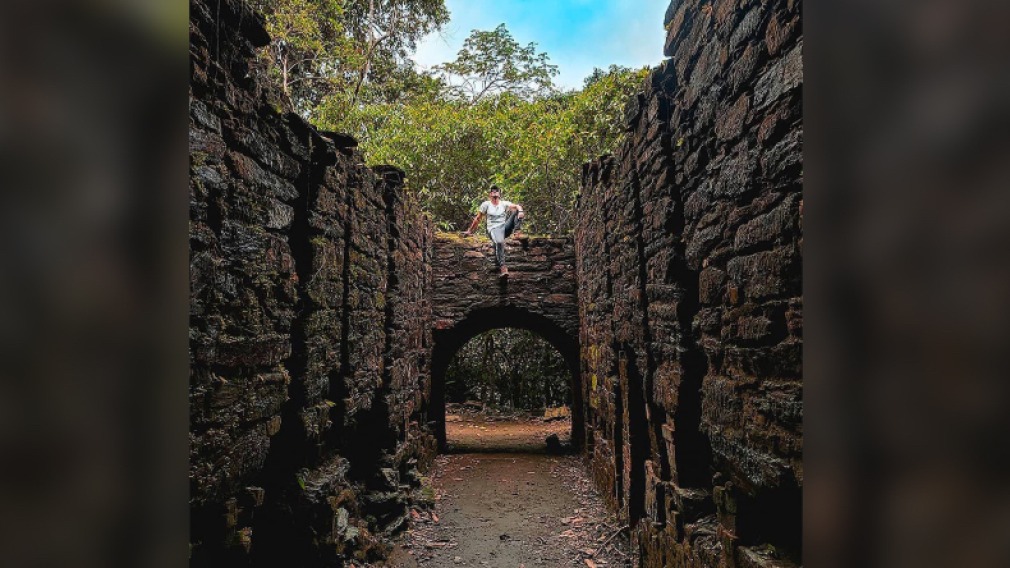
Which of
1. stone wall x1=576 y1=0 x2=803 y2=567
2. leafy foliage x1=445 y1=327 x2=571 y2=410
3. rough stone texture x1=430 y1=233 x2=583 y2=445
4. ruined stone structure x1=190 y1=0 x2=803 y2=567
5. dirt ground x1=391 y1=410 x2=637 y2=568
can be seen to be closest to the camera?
stone wall x1=576 y1=0 x2=803 y2=567

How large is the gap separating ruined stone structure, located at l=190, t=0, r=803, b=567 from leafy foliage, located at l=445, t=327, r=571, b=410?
9256 mm

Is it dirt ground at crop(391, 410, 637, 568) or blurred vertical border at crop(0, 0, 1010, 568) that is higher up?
blurred vertical border at crop(0, 0, 1010, 568)

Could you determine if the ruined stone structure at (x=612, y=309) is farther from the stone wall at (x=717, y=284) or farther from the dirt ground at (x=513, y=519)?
the dirt ground at (x=513, y=519)

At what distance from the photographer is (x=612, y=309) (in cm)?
611

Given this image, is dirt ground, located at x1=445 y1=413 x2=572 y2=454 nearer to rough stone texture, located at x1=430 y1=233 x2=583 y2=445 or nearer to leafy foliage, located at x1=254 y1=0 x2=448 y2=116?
rough stone texture, located at x1=430 y1=233 x2=583 y2=445
